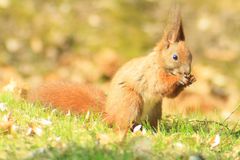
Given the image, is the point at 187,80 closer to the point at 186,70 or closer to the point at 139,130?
the point at 186,70

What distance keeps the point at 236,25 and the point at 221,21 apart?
27 cm

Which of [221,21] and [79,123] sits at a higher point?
[221,21]

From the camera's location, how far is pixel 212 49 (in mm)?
11766

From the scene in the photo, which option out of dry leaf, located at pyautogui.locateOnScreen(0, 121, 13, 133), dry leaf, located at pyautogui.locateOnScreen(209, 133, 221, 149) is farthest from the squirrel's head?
dry leaf, located at pyautogui.locateOnScreen(0, 121, 13, 133)

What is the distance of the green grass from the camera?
12.9 ft

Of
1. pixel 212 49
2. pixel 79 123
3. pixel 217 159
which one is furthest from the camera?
pixel 212 49

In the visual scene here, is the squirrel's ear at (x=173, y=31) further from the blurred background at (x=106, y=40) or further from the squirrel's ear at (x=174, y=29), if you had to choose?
the blurred background at (x=106, y=40)

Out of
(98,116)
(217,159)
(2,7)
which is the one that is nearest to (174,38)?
(98,116)

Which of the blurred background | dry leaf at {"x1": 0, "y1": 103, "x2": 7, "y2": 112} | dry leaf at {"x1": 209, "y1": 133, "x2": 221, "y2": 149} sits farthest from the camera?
the blurred background

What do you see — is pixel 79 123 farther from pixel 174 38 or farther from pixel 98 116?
pixel 174 38

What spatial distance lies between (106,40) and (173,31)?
622cm

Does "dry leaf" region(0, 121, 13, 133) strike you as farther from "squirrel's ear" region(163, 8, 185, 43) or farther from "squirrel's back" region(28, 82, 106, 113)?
"squirrel's ear" region(163, 8, 185, 43)

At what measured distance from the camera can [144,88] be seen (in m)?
5.08

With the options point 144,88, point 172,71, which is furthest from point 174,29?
point 144,88
